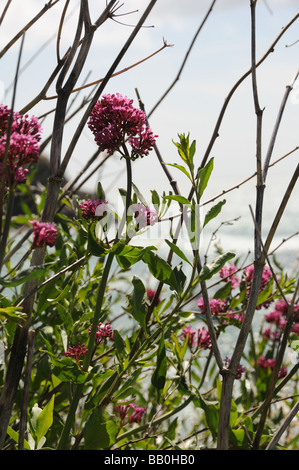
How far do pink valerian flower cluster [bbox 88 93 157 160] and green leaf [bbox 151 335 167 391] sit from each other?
0.67ft

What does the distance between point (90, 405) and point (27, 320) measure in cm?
15

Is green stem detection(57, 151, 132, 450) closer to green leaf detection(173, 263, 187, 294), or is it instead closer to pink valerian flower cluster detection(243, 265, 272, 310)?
green leaf detection(173, 263, 187, 294)

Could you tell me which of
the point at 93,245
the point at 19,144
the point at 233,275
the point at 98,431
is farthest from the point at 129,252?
the point at 233,275

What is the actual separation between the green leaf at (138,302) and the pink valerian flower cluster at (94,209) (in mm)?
98

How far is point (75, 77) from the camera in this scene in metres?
0.58

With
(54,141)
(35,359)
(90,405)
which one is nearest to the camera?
(54,141)

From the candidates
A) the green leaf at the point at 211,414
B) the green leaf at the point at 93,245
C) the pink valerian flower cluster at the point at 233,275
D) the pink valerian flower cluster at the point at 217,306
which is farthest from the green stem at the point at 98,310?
the pink valerian flower cluster at the point at 233,275

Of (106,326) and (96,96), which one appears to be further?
(106,326)

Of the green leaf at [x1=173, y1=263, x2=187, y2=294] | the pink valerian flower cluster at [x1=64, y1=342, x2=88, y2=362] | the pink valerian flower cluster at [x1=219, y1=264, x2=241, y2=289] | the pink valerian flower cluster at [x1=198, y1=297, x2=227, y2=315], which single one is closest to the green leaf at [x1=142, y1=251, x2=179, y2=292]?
the green leaf at [x1=173, y1=263, x2=187, y2=294]

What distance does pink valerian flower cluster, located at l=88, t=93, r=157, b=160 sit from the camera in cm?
57

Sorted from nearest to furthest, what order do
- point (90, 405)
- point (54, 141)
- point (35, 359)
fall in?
point (54, 141), point (90, 405), point (35, 359)
